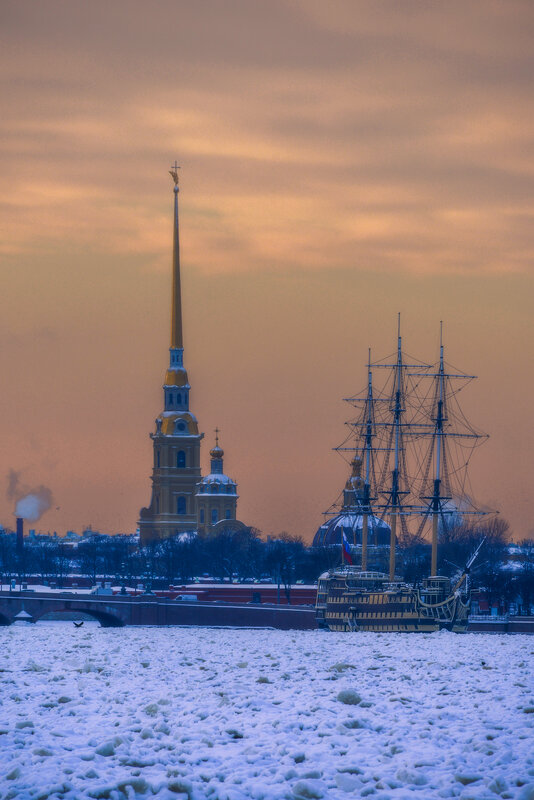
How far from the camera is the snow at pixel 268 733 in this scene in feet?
57.3

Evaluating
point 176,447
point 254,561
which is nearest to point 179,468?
point 176,447

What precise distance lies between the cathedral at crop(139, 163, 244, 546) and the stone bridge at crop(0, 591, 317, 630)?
7658 centimetres

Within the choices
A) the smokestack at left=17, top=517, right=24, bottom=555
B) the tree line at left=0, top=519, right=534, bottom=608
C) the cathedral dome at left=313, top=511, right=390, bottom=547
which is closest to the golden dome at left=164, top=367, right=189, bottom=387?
→ the tree line at left=0, top=519, right=534, bottom=608

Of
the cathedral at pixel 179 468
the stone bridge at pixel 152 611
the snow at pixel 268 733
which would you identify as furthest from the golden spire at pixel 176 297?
the snow at pixel 268 733

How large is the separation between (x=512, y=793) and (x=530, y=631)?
181ft

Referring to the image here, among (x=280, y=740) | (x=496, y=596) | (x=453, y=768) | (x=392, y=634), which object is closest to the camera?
(x=453, y=768)

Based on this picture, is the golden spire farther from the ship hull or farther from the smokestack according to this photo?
the ship hull

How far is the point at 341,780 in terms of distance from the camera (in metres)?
17.6

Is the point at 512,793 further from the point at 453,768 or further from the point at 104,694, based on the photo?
the point at 104,694

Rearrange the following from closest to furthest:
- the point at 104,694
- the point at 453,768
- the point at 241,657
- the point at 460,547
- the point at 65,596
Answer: the point at 453,768, the point at 104,694, the point at 241,657, the point at 65,596, the point at 460,547

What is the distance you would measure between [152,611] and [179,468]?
82.2 meters

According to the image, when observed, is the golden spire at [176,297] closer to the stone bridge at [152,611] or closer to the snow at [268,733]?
the stone bridge at [152,611]

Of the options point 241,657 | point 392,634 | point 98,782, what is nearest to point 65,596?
point 392,634

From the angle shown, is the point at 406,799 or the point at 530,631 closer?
the point at 406,799
